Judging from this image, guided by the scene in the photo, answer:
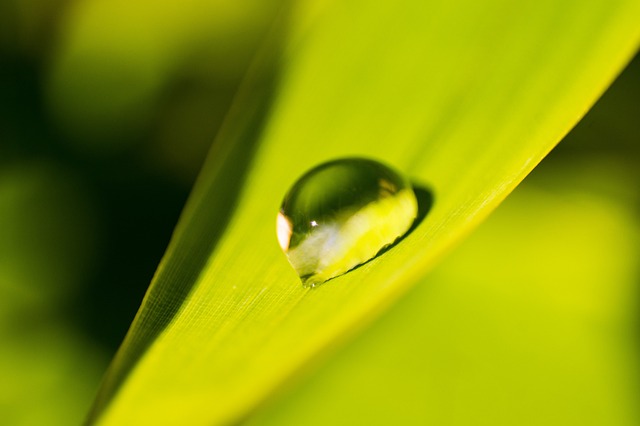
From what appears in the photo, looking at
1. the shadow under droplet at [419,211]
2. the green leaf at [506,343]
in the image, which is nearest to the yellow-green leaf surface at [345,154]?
the shadow under droplet at [419,211]

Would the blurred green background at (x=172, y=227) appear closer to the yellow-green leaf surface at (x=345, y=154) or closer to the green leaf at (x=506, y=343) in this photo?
the green leaf at (x=506, y=343)

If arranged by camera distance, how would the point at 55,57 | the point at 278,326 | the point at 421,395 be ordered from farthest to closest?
the point at 55,57, the point at 421,395, the point at 278,326

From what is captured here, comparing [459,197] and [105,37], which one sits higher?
[459,197]

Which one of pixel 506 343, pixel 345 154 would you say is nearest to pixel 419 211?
pixel 345 154

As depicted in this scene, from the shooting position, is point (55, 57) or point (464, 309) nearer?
point (464, 309)

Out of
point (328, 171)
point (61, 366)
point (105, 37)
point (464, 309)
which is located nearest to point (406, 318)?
point (464, 309)

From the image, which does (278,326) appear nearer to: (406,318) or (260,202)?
(260,202)
